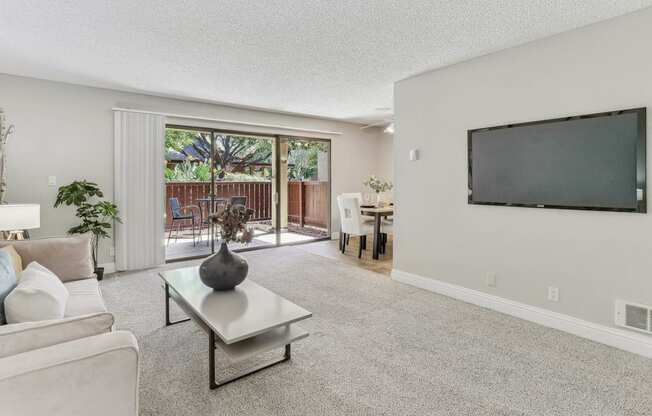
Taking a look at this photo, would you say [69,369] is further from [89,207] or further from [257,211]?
[257,211]

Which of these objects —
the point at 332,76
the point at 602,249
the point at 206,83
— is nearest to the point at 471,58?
the point at 332,76

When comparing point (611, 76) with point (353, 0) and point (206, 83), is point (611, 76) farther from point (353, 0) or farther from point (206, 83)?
point (206, 83)

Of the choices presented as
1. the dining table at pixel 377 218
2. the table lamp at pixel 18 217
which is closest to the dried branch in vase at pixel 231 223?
the table lamp at pixel 18 217

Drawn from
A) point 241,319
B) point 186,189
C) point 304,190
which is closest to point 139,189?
point 186,189

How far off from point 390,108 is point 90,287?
4648mm

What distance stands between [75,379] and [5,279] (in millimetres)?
1219

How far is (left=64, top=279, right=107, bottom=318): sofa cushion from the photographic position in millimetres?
2010

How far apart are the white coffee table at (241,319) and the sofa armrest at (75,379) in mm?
647

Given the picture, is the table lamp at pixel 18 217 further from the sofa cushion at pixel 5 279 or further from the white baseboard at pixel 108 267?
the white baseboard at pixel 108 267

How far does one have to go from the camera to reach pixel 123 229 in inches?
177

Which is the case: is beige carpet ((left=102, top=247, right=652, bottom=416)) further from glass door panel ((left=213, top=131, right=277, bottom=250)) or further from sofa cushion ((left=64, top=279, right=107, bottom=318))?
glass door panel ((left=213, top=131, right=277, bottom=250))

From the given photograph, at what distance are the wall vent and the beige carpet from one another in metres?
0.22

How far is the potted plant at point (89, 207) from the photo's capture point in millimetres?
3854

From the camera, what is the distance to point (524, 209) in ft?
9.74
